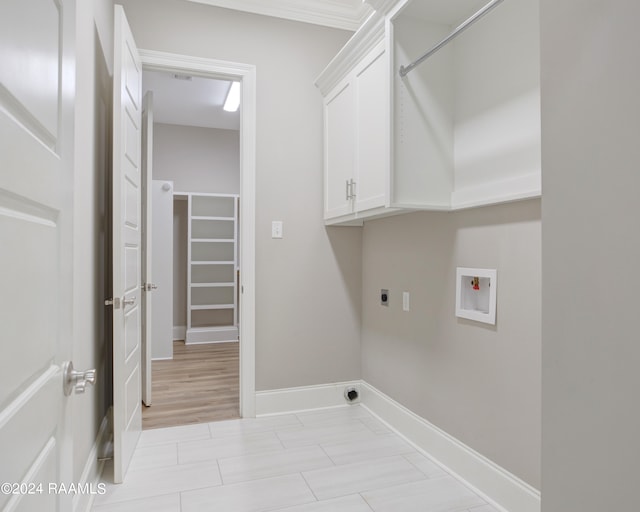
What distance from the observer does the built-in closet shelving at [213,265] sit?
18.4ft

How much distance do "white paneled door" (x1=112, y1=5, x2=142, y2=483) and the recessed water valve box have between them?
1.70 m

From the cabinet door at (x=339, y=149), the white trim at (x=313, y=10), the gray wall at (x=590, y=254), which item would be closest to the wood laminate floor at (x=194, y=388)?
the cabinet door at (x=339, y=149)

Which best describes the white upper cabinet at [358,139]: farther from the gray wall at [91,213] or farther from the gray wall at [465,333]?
the gray wall at [91,213]

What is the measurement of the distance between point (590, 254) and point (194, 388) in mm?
3476

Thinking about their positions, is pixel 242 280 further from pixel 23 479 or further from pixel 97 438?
pixel 23 479

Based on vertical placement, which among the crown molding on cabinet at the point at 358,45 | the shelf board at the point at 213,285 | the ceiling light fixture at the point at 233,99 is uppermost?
the ceiling light fixture at the point at 233,99

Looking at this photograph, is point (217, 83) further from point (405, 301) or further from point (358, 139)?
point (405, 301)

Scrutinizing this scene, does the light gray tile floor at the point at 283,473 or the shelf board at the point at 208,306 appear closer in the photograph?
the light gray tile floor at the point at 283,473

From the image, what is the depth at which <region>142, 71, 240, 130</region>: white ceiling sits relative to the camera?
4.28 meters

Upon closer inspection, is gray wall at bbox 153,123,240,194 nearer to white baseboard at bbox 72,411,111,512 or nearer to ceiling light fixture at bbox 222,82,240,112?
ceiling light fixture at bbox 222,82,240,112

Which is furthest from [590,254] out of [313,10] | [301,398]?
[313,10]

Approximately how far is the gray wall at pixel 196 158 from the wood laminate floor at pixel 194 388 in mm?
2259

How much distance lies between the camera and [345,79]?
2668 millimetres

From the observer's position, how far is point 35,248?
Answer: 2.41 feet
